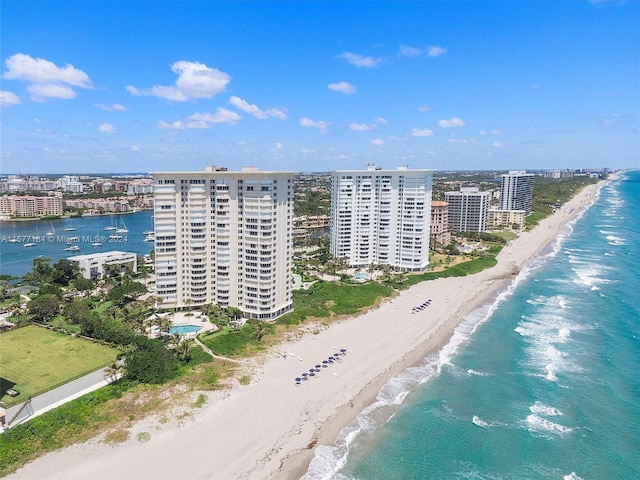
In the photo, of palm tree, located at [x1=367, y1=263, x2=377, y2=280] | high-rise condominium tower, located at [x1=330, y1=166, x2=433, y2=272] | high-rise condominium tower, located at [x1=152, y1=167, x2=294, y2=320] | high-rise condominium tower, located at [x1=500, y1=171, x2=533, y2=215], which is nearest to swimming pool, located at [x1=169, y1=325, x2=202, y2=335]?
high-rise condominium tower, located at [x1=152, y1=167, x2=294, y2=320]

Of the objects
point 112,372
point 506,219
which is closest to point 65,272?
point 112,372

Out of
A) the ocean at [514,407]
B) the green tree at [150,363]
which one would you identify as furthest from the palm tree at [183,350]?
the ocean at [514,407]

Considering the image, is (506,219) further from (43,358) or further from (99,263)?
(43,358)

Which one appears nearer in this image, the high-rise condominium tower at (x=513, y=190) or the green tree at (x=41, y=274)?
the green tree at (x=41, y=274)

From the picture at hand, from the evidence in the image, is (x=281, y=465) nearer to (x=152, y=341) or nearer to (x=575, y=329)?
(x=152, y=341)

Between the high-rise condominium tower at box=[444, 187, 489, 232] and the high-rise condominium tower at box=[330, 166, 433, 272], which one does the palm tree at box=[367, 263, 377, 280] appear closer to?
the high-rise condominium tower at box=[330, 166, 433, 272]

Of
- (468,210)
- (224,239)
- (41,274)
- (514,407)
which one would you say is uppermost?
(468,210)

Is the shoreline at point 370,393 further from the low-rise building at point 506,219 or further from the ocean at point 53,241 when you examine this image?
the ocean at point 53,241
